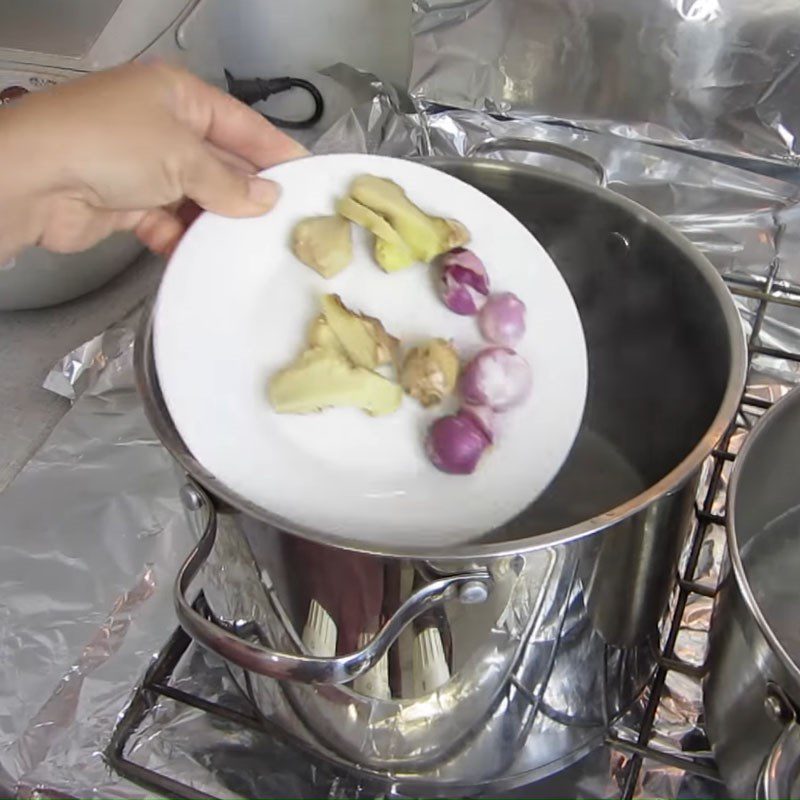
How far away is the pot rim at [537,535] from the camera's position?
361 mm

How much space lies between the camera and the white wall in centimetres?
81

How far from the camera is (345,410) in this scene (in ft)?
1.65

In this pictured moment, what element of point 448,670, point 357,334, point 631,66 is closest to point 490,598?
point 448,670

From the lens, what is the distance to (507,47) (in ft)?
2.29

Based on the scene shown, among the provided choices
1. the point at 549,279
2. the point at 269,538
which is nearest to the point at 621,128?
the point at 549,279

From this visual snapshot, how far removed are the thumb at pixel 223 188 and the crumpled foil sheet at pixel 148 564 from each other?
9.1 inches

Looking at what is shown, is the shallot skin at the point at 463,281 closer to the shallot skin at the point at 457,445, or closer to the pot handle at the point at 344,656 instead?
the shallot skin at the point at 457,445

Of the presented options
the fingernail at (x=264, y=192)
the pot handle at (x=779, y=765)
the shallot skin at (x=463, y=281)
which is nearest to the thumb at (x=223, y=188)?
the fingernail at (x=264, y=192)

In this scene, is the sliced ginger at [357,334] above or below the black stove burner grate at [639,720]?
above

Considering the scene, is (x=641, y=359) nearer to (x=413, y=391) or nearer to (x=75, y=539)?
(x=413, y=391)

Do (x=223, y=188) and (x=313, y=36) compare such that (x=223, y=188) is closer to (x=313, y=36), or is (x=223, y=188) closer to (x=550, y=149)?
(x=550, y=149)

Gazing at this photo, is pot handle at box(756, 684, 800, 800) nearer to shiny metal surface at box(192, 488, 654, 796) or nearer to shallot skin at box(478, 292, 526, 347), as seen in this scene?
shiny metal surface at box(192, 488, 654, 796)

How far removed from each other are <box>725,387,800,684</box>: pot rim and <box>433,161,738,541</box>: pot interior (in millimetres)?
51

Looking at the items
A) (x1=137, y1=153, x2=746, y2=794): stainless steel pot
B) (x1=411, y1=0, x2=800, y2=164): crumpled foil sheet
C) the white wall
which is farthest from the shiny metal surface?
the white wall
